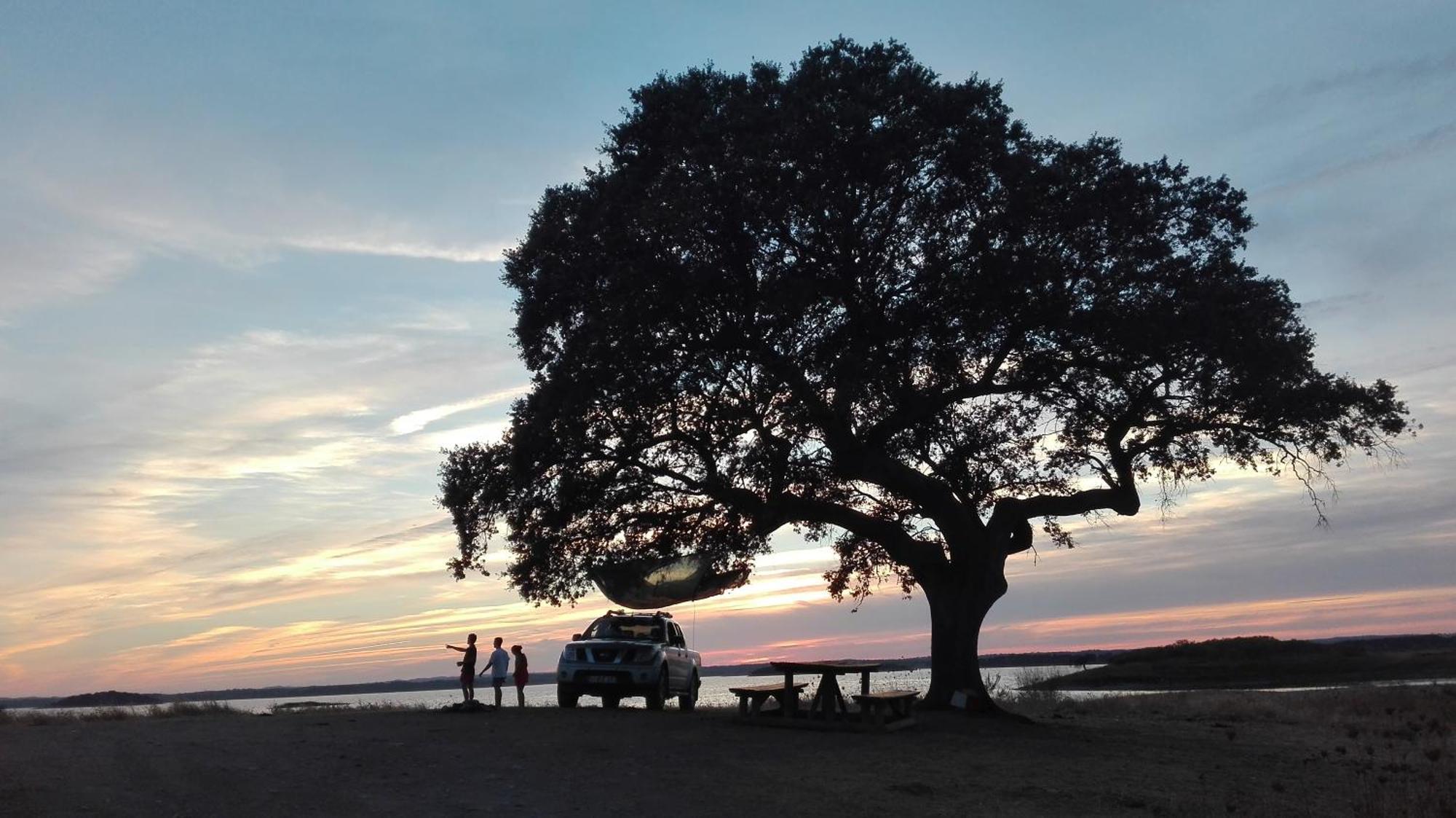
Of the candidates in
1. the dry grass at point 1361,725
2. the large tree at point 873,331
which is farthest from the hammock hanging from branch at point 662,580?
the dry grass at point 1361,725

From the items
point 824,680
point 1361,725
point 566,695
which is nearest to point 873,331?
point 824,680

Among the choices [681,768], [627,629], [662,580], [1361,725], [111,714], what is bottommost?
[1361,725]

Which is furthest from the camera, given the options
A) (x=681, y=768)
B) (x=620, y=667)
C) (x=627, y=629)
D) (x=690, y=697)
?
(x=690, y=697)

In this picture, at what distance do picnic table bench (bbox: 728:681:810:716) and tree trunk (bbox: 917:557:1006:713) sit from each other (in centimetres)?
289

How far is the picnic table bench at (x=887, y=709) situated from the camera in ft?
64.8

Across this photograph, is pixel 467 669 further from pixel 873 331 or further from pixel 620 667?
pixel 873 331

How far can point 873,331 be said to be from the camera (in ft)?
67.5

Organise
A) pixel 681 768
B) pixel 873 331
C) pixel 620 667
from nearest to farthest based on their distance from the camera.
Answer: pixel 681 768 → pixel 873 331 → pixel 620 667

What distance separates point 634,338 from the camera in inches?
800

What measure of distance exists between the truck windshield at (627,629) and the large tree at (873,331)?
11.0 feet

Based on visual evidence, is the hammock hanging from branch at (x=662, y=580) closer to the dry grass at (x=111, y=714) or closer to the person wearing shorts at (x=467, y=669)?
the person wearing shorts at (x=467, y=669)

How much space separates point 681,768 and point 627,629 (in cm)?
1166

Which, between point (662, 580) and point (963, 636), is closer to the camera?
point (963, 636)

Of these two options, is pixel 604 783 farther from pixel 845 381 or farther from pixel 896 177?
pixel 896 177
